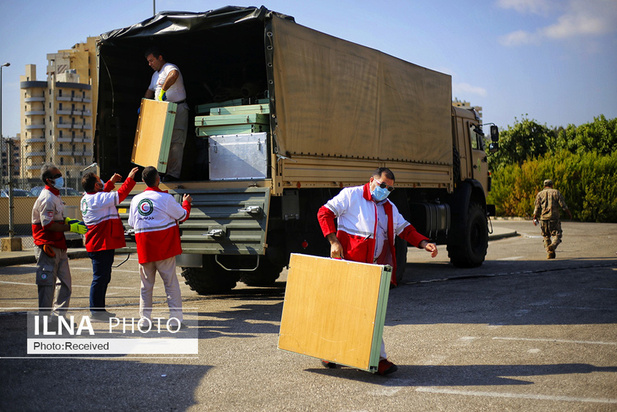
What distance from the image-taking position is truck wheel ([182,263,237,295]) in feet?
Answer: 34.9

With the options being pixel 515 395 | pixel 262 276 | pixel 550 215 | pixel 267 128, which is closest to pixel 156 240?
pixel 267 128

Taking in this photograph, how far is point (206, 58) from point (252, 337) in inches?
202

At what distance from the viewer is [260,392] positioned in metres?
5.29

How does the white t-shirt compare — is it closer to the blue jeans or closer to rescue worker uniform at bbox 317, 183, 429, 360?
the blue jeans

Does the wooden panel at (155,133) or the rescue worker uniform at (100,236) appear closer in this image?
the rescue worker uniform at (100,236)

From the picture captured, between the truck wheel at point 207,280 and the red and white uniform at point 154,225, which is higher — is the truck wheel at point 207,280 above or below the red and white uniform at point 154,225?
below

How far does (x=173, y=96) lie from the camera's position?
9.66 m

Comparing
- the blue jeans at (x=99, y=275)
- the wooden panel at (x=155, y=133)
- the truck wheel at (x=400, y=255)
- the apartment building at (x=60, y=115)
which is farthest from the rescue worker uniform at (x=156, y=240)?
the apartment building at (x=60, y=115)

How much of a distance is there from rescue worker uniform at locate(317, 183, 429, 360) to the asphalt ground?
1.00m

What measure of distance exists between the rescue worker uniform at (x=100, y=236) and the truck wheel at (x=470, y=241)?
777 centimetres

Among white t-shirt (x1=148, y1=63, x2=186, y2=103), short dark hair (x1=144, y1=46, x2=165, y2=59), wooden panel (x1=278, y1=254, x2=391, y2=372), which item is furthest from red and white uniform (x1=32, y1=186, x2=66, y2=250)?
wooden panel (x1=278, y1=254, x2=391, y2=372)

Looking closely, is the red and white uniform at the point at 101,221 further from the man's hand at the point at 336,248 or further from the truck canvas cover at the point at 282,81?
the man's hand at the point at 336,248

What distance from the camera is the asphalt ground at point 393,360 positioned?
507 centimetres

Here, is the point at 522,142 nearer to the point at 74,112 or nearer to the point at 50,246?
the point at 50,246
